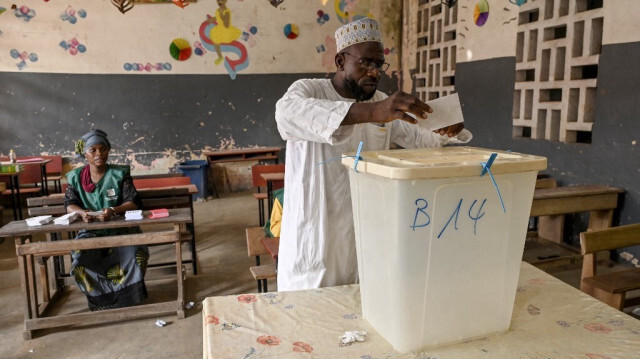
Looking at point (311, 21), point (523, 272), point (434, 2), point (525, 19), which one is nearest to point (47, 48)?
point (311, 21)

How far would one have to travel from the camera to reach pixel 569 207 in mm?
3318

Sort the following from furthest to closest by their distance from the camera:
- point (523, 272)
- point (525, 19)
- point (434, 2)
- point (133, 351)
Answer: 1. point (434, 2)
2. point (525, 19)
3. point (133, 351)
4. point (523, 272)

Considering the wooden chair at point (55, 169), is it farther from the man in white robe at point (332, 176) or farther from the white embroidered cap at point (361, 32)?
the white embroidered cap at point (361, 32)

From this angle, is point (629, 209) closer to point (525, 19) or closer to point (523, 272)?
point (525, 19)

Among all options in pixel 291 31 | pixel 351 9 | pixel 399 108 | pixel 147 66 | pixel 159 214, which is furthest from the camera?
pixel 351 9

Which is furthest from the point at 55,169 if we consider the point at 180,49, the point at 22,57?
the point at 180,49

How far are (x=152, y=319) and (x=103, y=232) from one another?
75 centimetres

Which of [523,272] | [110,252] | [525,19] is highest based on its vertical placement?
[525,19]

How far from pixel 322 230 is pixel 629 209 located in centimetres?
319

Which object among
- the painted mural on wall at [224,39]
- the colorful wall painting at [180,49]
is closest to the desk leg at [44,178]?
the colorful wall painting at [180,49]

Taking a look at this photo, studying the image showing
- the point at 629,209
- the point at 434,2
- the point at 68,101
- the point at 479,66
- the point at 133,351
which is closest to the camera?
the point at 133,351

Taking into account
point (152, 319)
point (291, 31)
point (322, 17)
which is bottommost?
point (152, 319)

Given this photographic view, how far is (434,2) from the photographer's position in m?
6.23

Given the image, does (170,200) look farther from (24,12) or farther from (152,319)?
(24,12)
